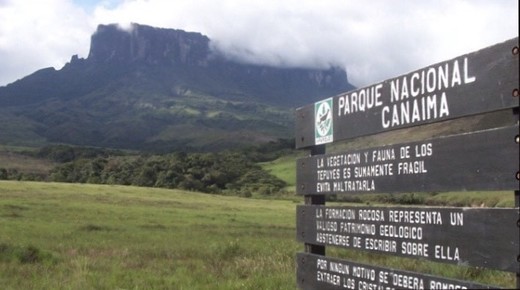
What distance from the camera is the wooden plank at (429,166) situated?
4590 millimetres

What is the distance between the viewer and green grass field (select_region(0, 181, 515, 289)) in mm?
11398

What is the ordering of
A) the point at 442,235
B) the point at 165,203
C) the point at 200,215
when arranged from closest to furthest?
the point at 442,235, the point at 200,215, the point at 165,203

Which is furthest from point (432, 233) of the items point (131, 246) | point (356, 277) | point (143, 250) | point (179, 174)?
point (179, 174)

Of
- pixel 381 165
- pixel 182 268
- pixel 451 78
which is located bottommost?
pixel 182 268

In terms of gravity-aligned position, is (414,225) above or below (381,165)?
below

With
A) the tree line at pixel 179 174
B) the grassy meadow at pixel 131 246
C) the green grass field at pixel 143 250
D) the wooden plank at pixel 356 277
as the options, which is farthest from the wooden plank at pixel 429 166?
the tree line at pixel 179 174

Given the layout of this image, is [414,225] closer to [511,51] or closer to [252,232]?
[511,51]

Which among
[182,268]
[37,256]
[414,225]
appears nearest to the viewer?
[414,225]

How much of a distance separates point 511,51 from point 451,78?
25.0 inches

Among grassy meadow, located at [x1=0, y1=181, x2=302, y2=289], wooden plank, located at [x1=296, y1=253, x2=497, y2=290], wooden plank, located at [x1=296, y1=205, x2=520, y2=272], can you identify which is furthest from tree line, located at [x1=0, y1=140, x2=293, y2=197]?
wooden plank, located at [x1=296, y1=205, x2=520, y2=272]

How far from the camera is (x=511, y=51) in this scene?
182 inches

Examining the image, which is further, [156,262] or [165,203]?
[165,203]

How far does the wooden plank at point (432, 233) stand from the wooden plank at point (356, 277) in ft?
0.53

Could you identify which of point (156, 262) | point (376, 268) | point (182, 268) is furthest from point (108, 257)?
point (376, 268)
